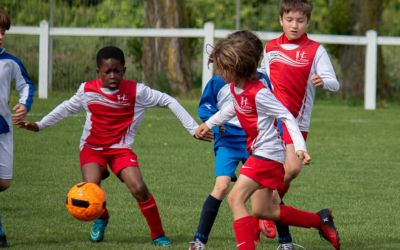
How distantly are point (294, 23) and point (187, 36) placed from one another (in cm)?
1231

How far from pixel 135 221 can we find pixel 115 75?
157 cm

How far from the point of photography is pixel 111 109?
26.1ft

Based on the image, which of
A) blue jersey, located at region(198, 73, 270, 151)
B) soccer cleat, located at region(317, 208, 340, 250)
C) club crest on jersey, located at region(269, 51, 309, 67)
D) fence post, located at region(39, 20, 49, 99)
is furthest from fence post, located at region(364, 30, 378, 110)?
soccer cleat, located at region(317, 208, 340, 250)

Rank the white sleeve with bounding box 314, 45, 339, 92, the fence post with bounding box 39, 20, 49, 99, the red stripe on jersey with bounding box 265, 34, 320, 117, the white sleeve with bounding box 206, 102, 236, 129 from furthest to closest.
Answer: the fence post with bounding box 39, 20, 49, 99
the red stripe on jersey with bounding box 265, 34, 320, 117
the white sleeve with bounding box 314, 45, 339, 92
the white sleeve with bounding box 206, 102, 236, 129

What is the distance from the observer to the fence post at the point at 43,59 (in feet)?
67.4

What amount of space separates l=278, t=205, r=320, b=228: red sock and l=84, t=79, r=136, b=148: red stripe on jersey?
146cm

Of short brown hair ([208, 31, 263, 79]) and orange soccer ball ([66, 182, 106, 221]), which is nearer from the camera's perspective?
short brown hair ([208, 31, 263, 79])

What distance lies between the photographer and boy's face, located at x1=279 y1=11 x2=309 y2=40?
7.89 metres

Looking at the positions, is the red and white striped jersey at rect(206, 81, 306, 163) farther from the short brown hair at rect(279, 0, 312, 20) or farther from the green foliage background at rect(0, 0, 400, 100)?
the green foliage background at rect(0, 0, 400, 100)

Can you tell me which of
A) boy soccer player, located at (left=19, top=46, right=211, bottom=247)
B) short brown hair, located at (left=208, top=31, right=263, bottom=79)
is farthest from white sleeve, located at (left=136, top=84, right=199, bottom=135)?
short brown hair, located at (left=208, top=31, right=263, bottom=79)

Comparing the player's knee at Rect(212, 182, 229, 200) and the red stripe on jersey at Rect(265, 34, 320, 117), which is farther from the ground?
the red stripe on jersey at Rect(265, 34, 320, 117)

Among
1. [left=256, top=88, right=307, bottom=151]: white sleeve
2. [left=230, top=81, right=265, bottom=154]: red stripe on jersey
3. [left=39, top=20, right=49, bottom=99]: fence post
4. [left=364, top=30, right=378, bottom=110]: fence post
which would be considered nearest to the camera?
[left=256, top=88, right=307, bottom=151]: white sleeve

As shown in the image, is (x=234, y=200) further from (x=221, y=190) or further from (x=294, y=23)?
(x=294, y=23)

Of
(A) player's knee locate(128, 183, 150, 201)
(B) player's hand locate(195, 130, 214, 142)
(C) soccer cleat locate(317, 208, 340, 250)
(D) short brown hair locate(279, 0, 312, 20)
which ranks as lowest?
(C) soccer cleat locate(317, 208, 340, 250)
